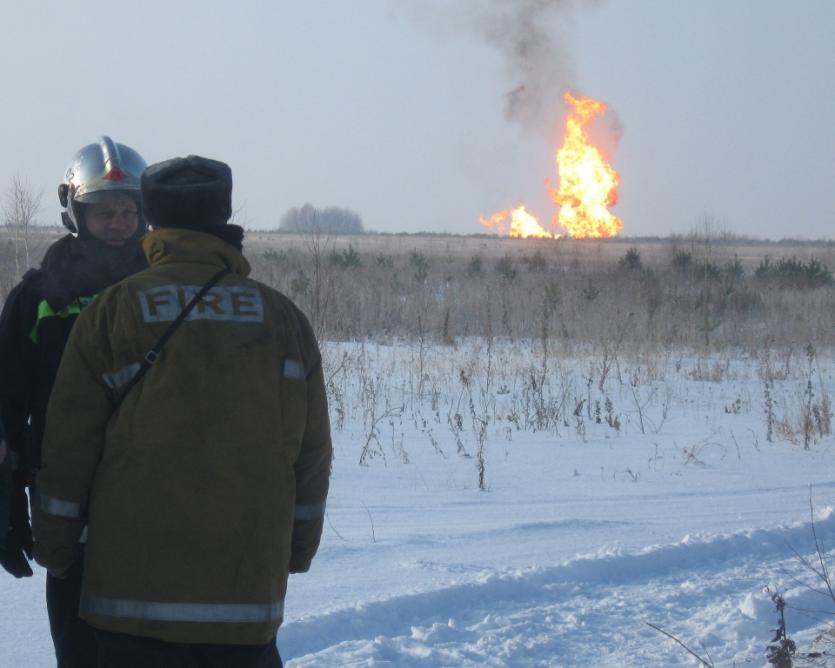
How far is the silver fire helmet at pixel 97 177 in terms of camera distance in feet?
11.4

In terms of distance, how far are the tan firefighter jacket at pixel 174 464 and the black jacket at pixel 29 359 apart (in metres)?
0.42

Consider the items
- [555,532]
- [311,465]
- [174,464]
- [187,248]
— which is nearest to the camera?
[174,464]

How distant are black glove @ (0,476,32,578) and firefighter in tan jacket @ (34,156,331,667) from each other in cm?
36

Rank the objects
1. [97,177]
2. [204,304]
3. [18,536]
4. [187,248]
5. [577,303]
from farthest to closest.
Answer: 1. [577,303]
2. [97,177]
3. [18,536]
4. [187,248]
5. [204,304]

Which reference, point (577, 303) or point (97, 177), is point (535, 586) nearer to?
point (97, 177)

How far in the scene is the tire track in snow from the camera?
4723 millimetres

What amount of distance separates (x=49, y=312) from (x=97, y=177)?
0.60 m

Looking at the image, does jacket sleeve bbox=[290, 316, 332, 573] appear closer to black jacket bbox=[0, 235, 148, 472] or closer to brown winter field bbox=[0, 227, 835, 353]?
black jacket bbox=[0, 235, 148, 472]

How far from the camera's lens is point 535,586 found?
5.49 meters

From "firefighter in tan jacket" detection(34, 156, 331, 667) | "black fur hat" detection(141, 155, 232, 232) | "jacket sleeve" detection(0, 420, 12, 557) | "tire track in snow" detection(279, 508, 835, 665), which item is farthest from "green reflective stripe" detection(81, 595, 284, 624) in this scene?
"tire track in snow" detection(279, 508, 835, 665)

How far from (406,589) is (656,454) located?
4788mm

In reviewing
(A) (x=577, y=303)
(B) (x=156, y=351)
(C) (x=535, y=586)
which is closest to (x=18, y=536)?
(B) (x=156, y=351)

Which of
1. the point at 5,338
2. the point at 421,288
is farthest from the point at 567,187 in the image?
the point at 5,338

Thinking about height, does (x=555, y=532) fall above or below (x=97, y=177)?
below
